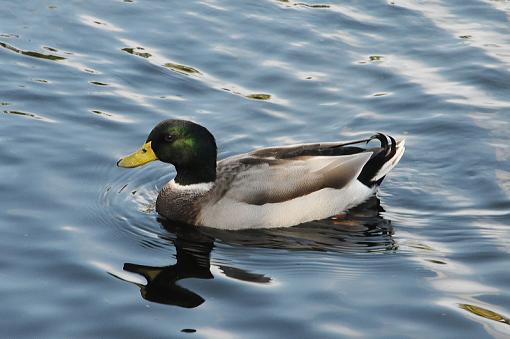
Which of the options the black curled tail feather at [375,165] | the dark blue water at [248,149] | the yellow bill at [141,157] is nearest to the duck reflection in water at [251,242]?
the dark blue water at [248,149]

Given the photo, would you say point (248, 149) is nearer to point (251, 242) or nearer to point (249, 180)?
point (249, 180)

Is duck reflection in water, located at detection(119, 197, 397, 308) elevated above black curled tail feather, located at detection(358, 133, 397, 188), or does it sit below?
below

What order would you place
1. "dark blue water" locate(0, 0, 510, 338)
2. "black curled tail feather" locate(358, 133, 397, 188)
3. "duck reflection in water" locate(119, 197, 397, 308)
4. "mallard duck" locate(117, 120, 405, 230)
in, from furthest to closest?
"black curled tail feather" locate(358, 133, 397, 188) → "mallard duck" locate(117, 120, 405, 230) → "duck reflection in water" locate(119, 197, 397, 308) → "dark blue water" locate(0, 0, 510, 338)

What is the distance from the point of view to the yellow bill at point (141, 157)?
10078 mm

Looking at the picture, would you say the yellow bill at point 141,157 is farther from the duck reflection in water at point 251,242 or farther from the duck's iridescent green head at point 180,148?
the duck reflection in water at point 251,242

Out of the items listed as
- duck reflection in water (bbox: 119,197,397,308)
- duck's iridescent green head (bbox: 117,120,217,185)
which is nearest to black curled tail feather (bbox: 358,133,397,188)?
duck reflection in water (bbox: 119,197,397,308)

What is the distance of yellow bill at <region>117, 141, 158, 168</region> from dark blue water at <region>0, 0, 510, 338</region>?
427 mm

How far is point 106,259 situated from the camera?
8.89m

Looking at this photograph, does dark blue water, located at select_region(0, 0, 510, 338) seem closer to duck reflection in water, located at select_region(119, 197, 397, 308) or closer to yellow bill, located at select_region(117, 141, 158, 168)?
duck reflection in water, located at select_region(119, 197, 397, 308)

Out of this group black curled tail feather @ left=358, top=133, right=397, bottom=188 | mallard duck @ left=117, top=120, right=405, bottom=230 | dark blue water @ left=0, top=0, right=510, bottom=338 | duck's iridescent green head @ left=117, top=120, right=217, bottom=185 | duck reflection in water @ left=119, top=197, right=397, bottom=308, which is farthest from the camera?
black curled tail feather @ left=358, top=133, right=397, bottom=188

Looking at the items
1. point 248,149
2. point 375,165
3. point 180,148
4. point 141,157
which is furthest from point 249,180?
point 248,149

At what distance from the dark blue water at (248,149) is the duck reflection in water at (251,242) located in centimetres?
3

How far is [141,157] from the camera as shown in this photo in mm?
10141

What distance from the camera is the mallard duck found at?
9984 millimetres
